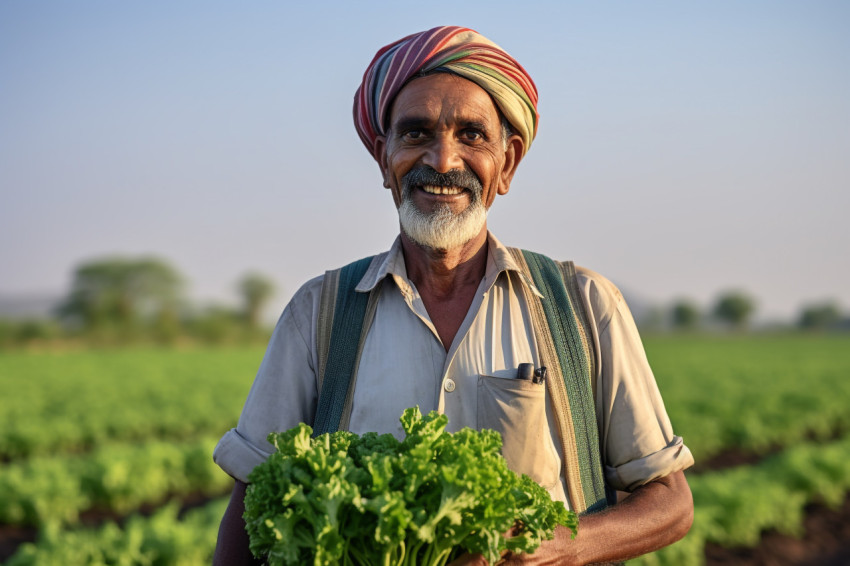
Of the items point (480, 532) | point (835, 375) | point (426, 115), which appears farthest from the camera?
point (835, 375)

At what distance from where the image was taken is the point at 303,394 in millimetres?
2516

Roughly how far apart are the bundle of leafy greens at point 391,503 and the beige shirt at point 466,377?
18.5 inches

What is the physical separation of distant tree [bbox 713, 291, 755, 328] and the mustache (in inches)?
4856

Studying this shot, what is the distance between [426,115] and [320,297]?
69 centimetres

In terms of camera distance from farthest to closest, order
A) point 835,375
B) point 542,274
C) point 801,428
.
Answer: point 835,375, point 801,428, point 542,274

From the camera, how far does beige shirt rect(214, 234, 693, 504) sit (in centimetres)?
240

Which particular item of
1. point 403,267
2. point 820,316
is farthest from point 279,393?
point 820,316

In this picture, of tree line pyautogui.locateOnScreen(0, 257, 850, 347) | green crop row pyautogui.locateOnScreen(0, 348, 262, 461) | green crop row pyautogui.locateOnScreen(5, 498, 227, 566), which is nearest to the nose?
green crop row pyautogui.locateOnScreen(5, 498, 227, 566)

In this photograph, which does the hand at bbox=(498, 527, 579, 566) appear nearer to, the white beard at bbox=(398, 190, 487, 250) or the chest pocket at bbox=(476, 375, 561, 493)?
the chest pocket at bbox=(476, 375, 561, 493)

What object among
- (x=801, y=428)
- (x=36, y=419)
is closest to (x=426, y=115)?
(x=36, y=419)

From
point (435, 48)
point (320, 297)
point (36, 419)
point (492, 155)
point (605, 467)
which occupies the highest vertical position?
point (435, 48)

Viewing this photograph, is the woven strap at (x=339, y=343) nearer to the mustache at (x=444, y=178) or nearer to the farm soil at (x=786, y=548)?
the mustache at (x=444, y=178)

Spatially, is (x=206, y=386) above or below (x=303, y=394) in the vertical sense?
below

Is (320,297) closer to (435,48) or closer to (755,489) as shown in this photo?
(435,48)
